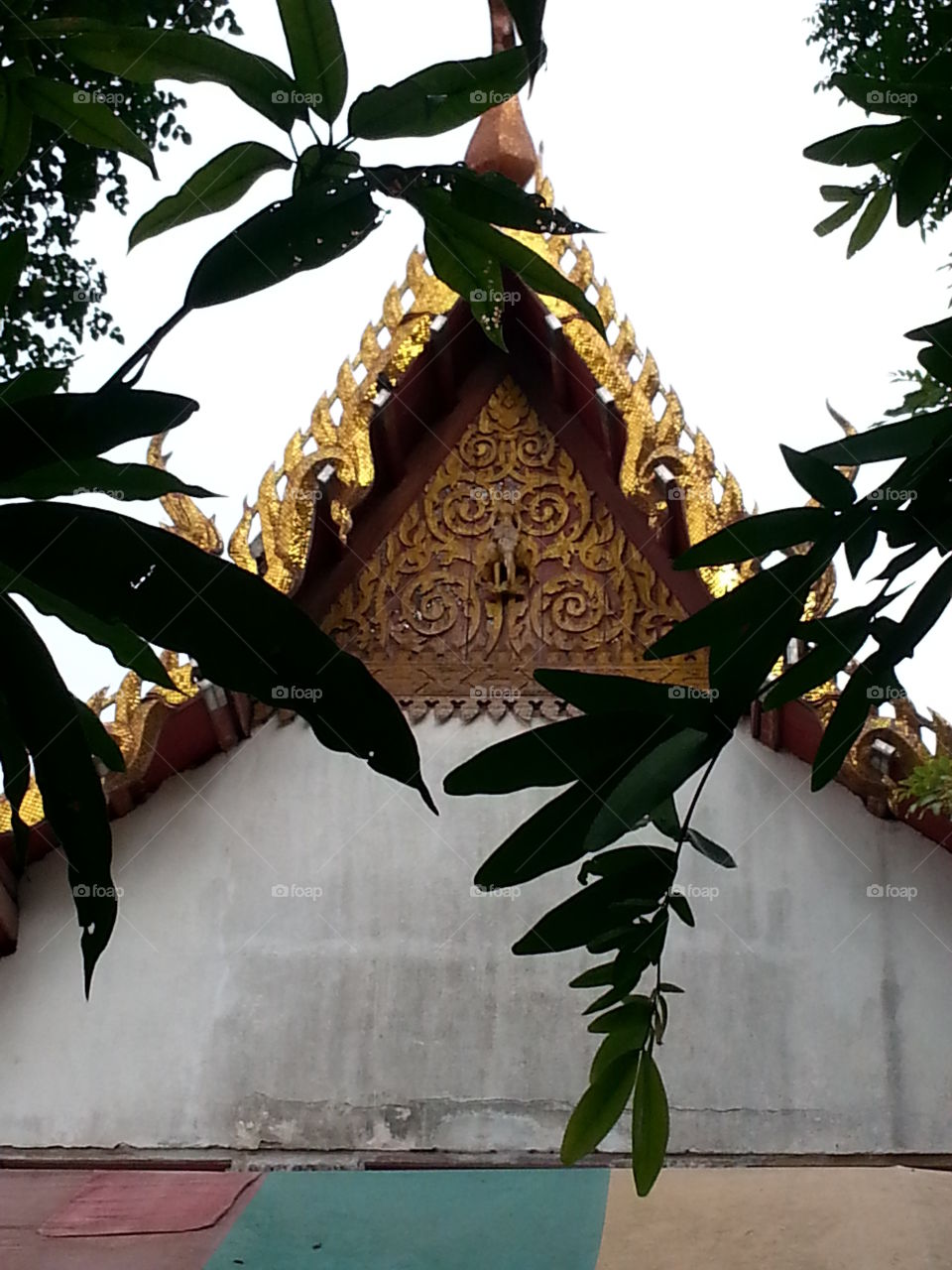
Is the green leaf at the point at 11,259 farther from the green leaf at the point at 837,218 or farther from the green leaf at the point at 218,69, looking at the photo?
the green leaf at the point at 837,218

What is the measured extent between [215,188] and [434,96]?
5.7 inches

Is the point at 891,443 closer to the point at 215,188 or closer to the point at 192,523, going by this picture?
the point at 215,188

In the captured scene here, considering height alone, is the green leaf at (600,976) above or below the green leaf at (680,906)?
below

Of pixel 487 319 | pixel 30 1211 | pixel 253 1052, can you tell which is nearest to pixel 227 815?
pixel 253 1052

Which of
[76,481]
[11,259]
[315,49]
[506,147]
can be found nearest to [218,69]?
[315,49]

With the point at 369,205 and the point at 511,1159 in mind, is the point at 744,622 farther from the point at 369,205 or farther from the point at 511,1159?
the point at 511,1159

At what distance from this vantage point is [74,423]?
737 millimetres

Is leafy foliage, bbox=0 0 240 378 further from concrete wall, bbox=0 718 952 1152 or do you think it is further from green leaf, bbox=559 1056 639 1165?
green leaf, bbox=559 1056 639 1165

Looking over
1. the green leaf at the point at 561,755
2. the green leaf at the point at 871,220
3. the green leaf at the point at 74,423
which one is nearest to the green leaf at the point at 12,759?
the green leaf at the point at 74,423

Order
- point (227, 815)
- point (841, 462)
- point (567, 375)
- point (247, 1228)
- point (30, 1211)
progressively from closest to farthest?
point (841, 462), point (247, 1228), point (30, 1211), point (227, 815), point (567, 375)

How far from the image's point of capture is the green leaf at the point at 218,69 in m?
0.87

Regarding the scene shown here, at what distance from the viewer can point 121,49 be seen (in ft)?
3.03

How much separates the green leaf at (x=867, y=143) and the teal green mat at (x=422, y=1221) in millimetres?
1170

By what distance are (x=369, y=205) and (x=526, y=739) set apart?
334mm
